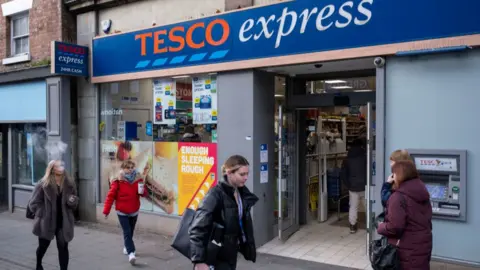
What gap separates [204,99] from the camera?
324 inches

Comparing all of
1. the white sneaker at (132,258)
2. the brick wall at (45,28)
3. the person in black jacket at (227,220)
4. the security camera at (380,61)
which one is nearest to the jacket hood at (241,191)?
the person in black jacket at (227,220)

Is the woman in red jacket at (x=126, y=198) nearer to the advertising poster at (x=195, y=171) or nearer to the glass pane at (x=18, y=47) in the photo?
the advertising poster at (x=195, y=171)

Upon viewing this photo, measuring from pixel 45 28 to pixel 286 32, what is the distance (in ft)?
20.7

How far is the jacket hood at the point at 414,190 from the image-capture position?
400 centimetres

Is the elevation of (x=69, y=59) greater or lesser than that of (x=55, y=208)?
greater

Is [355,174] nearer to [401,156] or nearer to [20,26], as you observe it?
[401,156]

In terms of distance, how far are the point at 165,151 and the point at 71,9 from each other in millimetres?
4006

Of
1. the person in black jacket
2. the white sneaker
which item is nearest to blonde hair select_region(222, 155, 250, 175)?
the person in black jacket

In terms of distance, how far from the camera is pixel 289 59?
22.8 ft

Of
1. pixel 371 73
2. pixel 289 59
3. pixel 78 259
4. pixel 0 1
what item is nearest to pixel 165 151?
pixel 78 259

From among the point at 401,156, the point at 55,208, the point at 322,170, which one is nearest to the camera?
the point at 401,156

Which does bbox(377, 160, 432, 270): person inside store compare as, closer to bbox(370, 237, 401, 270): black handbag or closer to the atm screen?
bbox(370, 237, 401, 270): black handbag

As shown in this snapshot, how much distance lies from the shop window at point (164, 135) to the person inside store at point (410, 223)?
14.0 ft

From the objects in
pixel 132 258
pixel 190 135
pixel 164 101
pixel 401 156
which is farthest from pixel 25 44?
pixel 401 156
